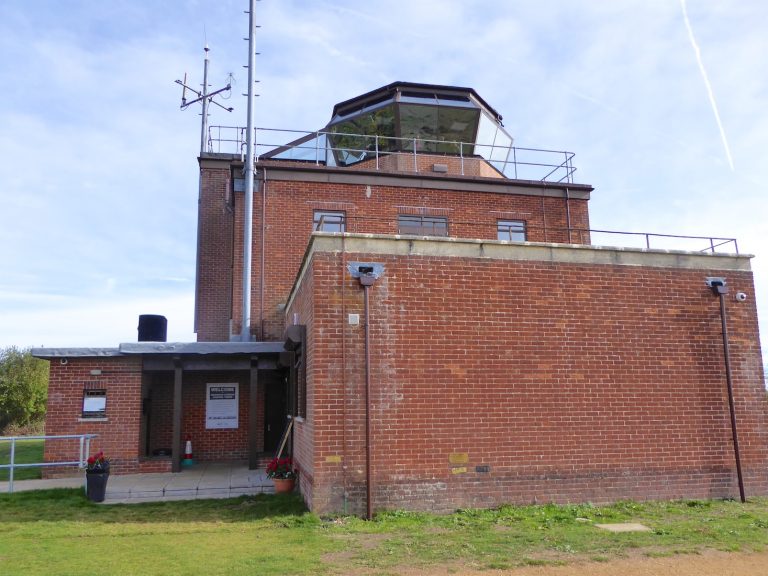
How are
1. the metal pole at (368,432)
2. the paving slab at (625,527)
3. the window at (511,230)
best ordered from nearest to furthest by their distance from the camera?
the paving slab at (625,527) < the metal pole at (368,432) < the window at (511,230)

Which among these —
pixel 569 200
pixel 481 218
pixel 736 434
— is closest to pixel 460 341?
pixel 736 434

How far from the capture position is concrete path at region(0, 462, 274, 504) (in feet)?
36.7

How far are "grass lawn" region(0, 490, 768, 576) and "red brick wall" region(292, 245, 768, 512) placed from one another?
1.46 feet

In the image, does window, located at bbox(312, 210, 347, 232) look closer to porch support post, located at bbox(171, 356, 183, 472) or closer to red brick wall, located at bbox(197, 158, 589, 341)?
red brick wall, located at bbox(197, 158, 589, 341)

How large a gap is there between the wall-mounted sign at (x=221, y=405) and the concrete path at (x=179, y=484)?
1616 mm

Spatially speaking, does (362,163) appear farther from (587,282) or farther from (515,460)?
(515,460)

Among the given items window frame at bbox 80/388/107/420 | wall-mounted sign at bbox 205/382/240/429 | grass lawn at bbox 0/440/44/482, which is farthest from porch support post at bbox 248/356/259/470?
grass lawn at bbox 0/440/44/482

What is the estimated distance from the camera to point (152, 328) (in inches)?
680

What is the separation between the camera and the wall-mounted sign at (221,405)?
1572 cm

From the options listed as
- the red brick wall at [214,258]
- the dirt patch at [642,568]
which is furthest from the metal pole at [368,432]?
the red brick wall at [214,258]

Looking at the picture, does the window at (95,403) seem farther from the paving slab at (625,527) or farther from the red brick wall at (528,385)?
the paving slab at (625,527)

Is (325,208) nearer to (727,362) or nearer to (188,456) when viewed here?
(188,456)

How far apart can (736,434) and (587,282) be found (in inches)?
141

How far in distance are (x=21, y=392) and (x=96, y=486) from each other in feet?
72.0
